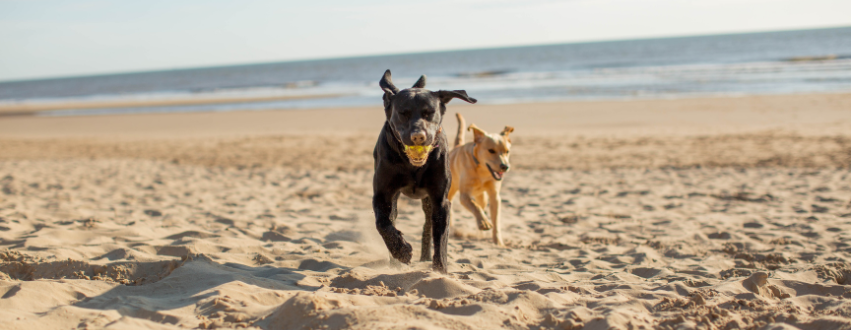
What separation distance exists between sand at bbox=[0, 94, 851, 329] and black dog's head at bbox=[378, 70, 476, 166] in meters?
0.77

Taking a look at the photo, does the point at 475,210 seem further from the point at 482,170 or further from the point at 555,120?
the point at 555,120

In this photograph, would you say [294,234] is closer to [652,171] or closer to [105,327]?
[105,327]

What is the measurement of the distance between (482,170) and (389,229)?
1589 mm

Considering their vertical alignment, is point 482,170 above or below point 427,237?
above

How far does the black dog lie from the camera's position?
319 centimetres

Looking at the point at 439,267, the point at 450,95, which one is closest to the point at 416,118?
the point at 450,95

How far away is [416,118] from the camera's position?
3129 millimetres

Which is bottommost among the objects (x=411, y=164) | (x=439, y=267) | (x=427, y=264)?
(x=427, y=264)

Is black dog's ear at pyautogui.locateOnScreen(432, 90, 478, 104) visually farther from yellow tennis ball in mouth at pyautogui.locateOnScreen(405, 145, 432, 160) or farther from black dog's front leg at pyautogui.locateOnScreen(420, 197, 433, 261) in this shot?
black dog's front leg at pyautogui.locateOnScreen(420, 197, 433, 261)

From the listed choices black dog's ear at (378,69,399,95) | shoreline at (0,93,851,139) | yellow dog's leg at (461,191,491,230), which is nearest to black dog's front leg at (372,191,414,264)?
black dog's ear at (378,69,399,95)

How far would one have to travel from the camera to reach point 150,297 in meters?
3.11

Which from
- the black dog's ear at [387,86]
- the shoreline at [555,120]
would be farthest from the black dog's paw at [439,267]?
the shoreline at [555,120]

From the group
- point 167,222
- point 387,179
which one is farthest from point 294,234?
point 387,179

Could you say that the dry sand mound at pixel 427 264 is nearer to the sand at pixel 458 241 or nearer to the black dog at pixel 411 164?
the sand at pixel 458 241
